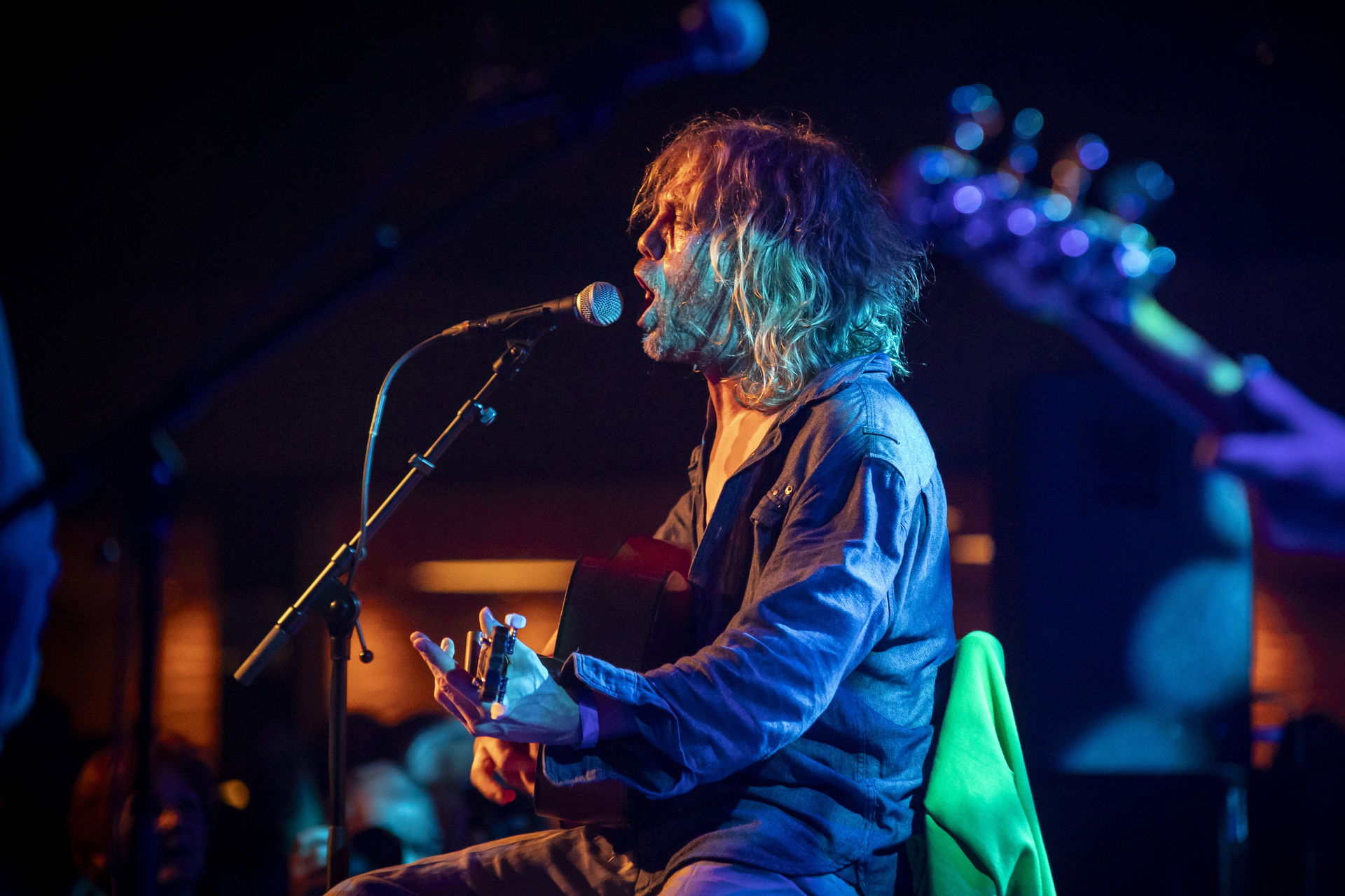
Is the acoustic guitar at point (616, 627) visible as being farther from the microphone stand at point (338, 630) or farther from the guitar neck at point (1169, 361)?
the guitar neck at point (1169, 361)

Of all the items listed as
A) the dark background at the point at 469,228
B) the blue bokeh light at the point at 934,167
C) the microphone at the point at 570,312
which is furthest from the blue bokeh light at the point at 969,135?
the dark background at the point at 469,228

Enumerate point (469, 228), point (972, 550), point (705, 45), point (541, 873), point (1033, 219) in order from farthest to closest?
point (972, 550), point (469, 228), point (1033, 219), point (541, 873), point (705, 45)

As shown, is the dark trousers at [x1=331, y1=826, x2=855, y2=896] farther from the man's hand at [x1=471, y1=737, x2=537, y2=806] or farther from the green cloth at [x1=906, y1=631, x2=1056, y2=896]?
the green cloth at [x1=906, y1=631, x2=1056, y2=896]

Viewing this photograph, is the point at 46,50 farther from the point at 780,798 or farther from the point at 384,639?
the point at 780,798

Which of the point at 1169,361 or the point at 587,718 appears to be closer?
the point at 587,718

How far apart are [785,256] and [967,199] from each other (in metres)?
0.62

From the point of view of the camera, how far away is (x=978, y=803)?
A: 6.36ft

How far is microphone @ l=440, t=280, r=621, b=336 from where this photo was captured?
2.23 m

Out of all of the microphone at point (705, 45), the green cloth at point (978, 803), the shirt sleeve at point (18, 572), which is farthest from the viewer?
the green cloth at point (978, 803)

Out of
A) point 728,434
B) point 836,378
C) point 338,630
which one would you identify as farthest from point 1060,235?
point 338,630

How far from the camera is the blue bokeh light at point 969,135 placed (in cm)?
278

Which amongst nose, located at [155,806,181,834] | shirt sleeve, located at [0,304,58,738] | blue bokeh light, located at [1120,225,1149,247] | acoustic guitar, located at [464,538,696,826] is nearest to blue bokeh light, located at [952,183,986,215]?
blue bokeh light, located at [1120,225,1149,247]

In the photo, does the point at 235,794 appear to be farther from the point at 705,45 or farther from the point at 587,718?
the point at 705,45

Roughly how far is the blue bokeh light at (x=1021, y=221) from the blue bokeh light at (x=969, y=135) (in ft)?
0.93
